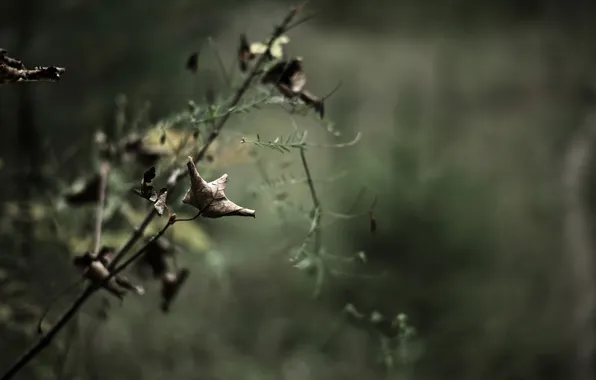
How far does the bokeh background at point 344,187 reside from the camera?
2.72ft

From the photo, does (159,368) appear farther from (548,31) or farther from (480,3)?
(548,31)

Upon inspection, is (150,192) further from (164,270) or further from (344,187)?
(344,187)

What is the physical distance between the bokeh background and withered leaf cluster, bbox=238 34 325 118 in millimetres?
35

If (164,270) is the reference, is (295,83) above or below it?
above

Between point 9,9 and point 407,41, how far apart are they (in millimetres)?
Answer: 1818

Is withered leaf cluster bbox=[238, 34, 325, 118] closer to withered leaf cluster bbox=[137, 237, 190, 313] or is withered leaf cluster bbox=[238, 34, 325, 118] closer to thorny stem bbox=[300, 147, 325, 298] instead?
thorny stem bbox=[300, 147, 325, 298]

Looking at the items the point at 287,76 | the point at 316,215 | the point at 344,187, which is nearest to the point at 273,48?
the point at 287,76

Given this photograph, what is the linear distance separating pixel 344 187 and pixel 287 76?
114cm

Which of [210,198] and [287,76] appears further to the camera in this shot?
[287,76]

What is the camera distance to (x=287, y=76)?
467 millimetres

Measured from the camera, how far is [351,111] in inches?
89.9

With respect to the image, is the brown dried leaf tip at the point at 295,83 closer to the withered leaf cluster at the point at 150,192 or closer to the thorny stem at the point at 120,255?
the thorny stem at the point at 120,255

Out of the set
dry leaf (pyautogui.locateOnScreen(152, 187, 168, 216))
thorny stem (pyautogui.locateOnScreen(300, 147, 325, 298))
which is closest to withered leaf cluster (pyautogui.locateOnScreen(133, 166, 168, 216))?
dry leaf (pyautogui.locateOnScreen(152, 187, 168, 216))

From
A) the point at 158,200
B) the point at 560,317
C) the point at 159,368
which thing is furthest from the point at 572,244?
the point at 158,200
